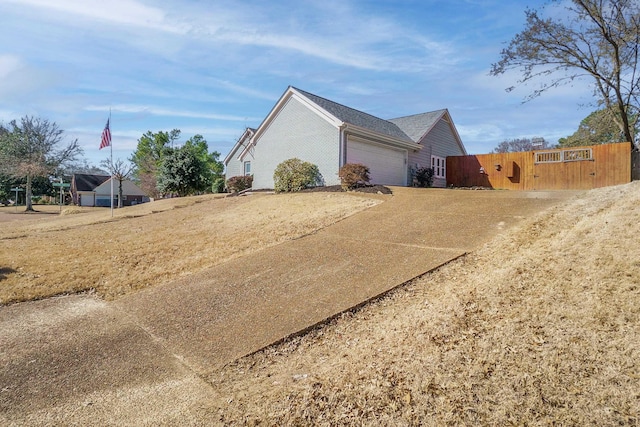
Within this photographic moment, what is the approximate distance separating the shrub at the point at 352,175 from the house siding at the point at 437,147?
586 cm

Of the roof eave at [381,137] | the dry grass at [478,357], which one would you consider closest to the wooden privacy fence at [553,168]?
the roof eave at [381,137]

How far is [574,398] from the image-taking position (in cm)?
261

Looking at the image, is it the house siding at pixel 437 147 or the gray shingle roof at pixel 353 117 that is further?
the house siding at pixel 437 147

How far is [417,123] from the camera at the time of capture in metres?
22.4

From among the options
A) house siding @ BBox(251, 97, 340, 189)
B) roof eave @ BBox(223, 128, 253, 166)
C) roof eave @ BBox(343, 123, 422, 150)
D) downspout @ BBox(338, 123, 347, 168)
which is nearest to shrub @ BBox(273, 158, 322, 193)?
house siding @ BBox(251, 97, 340, 189)

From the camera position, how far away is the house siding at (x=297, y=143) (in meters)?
16.6

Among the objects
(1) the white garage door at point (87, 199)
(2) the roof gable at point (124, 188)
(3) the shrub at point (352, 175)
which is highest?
(2) the roof gable at point (124, 188)

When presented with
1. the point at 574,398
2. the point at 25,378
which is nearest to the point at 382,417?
the point at 574,398

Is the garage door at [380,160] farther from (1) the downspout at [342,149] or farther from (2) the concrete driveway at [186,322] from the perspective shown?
(2) the concrete driveway at [186,322]

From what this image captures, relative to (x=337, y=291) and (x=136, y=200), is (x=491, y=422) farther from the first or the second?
(x=136, y=200)

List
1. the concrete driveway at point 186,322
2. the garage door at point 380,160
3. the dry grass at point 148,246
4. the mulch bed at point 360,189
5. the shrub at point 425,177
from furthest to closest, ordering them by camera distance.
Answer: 1. the shrub at point 425,177
2. the garage door at point 380,160
3. the mulch bed at point 360,189
4. the dry grass at point 148,246
5. the concrete driveway at point 186,322

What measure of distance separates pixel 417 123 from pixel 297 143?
8567 millimetres

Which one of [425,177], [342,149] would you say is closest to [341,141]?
[342,149]

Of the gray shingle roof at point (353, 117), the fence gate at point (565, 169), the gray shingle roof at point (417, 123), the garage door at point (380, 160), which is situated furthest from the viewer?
the gray shingle roof at point (417, 123)
